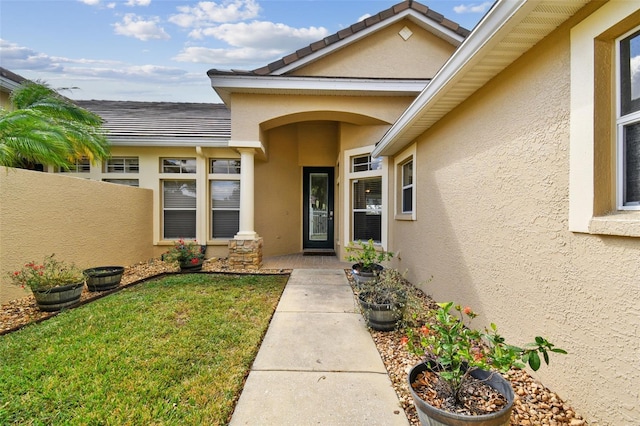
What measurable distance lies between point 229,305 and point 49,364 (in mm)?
2077

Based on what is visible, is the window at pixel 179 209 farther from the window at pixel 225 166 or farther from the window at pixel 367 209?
the window at pixel 367 209

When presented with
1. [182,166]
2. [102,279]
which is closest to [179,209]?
[182,166]

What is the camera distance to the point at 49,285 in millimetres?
4164

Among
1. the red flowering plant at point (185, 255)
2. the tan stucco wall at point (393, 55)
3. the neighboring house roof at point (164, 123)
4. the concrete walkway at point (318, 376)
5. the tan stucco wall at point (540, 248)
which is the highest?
the tan stucco wall at point (393, 55)

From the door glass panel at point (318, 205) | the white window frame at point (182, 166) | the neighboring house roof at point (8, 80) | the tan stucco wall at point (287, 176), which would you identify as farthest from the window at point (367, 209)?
the neighboring house roof at point (8, 80)

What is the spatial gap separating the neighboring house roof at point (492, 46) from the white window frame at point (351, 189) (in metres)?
3.07

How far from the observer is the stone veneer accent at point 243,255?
6895 millimetres

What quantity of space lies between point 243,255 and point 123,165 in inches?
187

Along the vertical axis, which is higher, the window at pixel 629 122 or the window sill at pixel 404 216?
the window at pixel 629 122

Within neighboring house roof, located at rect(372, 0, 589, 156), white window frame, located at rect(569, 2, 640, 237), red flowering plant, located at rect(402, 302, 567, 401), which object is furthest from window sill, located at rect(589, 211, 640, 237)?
neighboring house roof, located at rect(372, 0, 589, 156)

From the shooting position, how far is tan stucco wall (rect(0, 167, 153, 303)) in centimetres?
424

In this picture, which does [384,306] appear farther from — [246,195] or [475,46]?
[246,195]

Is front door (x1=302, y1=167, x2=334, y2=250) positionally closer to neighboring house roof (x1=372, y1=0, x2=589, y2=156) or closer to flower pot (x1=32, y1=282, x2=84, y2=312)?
neighboring house roof (x1=372, y1=0, x2=589, y2=156)

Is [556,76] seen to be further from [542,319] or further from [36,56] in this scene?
[36,56]
